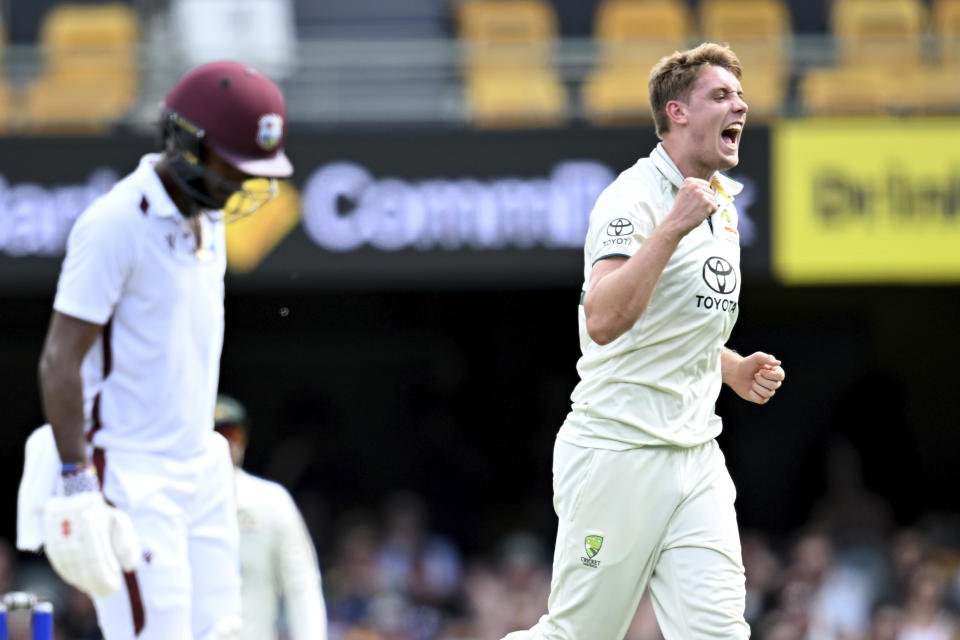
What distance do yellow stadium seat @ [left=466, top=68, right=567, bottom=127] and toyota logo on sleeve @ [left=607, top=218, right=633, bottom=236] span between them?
292 inches

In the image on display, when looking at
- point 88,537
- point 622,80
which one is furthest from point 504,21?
point 88,537

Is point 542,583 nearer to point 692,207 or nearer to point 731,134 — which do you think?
point 731,134

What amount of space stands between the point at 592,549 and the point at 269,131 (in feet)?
4.92

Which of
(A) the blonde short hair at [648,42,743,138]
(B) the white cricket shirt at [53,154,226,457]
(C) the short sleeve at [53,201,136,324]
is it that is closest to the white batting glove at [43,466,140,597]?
(B) the white cricket shirt at [53,154,226,457]

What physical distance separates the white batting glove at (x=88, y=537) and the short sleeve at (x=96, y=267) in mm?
420

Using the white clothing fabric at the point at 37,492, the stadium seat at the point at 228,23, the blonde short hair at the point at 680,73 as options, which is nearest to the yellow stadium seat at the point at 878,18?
the stadium seat at the point at 228,23

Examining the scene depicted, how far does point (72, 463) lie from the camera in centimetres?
420

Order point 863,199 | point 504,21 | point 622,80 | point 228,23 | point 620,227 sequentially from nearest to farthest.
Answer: point 620,227 → point 863,199 → point 622,80 → point 228,23 → point 504,21

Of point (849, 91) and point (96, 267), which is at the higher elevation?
point (96, 267)

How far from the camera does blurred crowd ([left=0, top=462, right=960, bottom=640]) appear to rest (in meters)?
11.1

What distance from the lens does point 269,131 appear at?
442cm

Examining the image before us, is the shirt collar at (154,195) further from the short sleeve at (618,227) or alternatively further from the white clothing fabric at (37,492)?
the short sleeve at (618,227)

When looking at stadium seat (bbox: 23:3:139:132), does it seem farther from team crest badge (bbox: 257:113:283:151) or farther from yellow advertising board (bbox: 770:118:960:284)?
team crest badge (bbox: 257:113:283:151)

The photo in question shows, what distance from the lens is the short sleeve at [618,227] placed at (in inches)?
177
